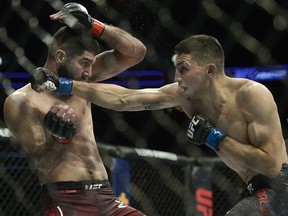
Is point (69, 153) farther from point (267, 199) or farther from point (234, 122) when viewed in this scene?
point (267, 199)

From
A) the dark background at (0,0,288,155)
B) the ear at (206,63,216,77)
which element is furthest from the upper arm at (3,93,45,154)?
the dark background at (0,0,288,155)

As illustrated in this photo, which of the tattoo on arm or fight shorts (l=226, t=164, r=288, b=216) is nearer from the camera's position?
fight shorts (l=226, t=164, r=288, b=216)

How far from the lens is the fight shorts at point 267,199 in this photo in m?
2.16

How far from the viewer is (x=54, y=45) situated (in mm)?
2553

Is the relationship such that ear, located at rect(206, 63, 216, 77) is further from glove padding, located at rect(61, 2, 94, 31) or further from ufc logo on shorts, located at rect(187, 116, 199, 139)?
glove padding, located at rect(61, 2, 94, 31)

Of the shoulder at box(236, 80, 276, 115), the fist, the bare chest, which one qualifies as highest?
the shoulder at box(236, 80, 276, 115)

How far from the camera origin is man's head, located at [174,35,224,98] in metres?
2.31

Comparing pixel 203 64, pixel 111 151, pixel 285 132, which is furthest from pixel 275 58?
pixel 203 64

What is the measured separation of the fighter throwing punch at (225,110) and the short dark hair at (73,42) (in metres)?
0.18

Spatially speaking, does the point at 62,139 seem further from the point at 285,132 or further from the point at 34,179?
the point at 285,132

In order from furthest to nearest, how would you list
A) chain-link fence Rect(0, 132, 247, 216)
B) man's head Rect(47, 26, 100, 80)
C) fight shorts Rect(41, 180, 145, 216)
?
1. chain-link fence Rect(0, 132, 247, 216)
2. man's head Rect(47, 26, 100, 80)
3. fight shorts Rect(41, 180, 145, 216)

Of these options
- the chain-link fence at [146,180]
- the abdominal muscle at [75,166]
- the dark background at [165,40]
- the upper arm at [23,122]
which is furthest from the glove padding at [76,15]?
the dark background at [165,40]

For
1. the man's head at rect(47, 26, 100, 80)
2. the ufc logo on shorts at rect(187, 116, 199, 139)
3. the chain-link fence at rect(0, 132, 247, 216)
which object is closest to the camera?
the ufc logo on shorts at rect(187, 116, 199, 139)

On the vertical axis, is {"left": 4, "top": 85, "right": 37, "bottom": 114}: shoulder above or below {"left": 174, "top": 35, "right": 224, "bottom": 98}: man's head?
below
